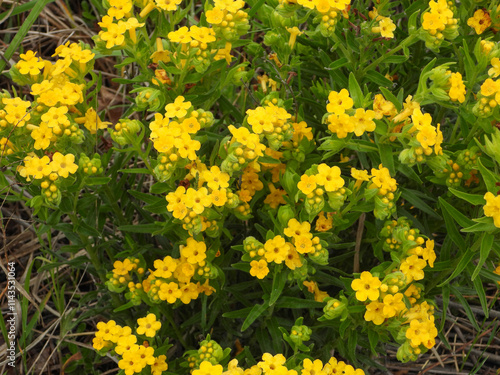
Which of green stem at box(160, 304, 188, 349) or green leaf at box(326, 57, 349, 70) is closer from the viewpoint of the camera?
green leaf at box(326, 57, 349, 70)

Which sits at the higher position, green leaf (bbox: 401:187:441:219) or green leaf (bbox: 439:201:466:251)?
green leaf (bbox: 439:201:466:251)

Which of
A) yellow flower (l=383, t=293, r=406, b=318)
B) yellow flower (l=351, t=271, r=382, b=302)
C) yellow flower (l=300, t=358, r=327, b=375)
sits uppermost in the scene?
yellow flower (l=351, t=271, r=382, b=302)

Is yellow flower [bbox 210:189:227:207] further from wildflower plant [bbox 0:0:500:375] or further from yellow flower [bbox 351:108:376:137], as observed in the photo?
yellow flower [bbox 351:108:376:137]

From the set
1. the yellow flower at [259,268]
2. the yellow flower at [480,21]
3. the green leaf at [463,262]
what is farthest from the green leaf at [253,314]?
the yellow flower at [480,21]

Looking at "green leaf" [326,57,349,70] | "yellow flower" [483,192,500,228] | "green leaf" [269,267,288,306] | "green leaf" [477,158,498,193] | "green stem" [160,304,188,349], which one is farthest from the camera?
"green stem" [160,304,188,349]

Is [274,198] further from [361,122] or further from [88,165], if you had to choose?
[88,165]

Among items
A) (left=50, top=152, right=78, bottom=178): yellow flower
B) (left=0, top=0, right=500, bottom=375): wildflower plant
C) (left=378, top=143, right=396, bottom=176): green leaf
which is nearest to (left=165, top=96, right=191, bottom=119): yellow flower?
(left=0, top=0, right=500, bottom=375): wildflower plant

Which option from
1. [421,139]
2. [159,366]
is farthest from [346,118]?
[159,366]
